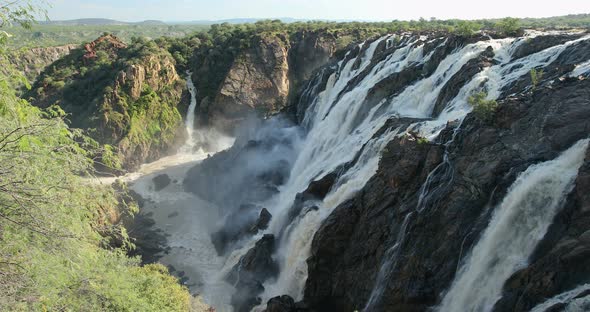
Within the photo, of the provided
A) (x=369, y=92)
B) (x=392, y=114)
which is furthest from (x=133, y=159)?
(x=392, y=114)

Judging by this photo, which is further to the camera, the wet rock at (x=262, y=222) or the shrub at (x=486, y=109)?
the wet rock at (x=262, y=222)

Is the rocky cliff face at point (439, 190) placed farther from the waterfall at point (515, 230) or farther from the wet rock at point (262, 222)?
the wet rock at point (262, 222)

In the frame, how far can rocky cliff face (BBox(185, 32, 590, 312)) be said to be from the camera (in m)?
10.7

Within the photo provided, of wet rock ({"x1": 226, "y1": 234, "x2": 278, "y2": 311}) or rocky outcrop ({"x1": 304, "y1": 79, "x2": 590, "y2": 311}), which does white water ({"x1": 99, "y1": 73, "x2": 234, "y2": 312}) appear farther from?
rocky outcrop ({"x1": 304, "y1": 79, "x2": 590, "y2": 311})

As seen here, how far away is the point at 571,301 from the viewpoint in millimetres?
8633

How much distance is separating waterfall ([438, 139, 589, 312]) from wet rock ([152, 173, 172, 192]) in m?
30.7

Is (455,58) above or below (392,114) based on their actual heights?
above

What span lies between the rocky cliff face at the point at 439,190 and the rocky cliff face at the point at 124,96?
21.9 m

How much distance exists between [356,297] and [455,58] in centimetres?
1431

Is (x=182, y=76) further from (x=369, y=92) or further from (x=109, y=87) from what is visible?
(x=369, y=92)

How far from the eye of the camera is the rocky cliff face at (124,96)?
41719mm

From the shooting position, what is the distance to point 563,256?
9.55m

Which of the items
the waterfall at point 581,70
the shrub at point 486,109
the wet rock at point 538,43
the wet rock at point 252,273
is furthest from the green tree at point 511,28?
the wet rock at point 252,273

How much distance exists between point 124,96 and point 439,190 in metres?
37.7
